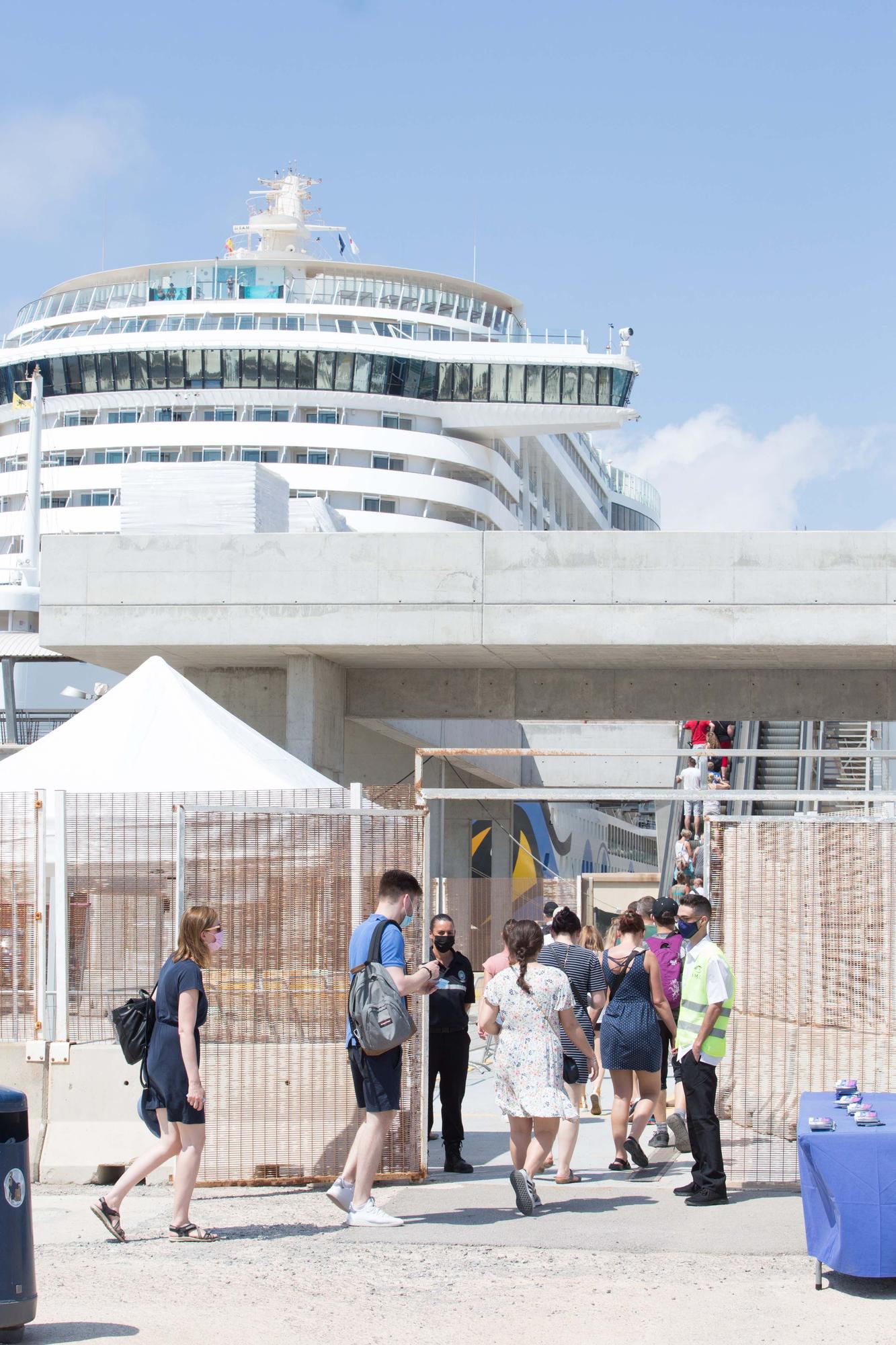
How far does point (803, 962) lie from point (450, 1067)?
2.32 meters

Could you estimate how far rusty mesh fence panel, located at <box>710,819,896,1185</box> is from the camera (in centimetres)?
962

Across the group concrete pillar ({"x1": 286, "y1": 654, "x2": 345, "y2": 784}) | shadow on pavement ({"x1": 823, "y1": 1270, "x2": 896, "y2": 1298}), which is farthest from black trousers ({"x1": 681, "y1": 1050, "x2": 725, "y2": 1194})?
concrete pillar ({"x1": 286, "y1": 654, "x2": 345, "y2": 784})

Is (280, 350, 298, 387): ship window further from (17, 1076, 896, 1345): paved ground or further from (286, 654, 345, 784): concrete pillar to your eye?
(17, 1076, 896, 1345): paved ground

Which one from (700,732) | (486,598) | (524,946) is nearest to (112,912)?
(524,946)

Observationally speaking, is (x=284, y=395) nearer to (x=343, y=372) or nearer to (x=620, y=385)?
(x=343, y=372)

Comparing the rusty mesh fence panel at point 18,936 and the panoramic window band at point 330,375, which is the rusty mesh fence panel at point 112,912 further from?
the panoramic window band at point 330,375

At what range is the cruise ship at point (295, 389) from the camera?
60.8 metres

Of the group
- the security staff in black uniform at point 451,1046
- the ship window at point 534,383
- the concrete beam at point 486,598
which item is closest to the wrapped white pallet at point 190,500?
the concrete beam at point 486,598

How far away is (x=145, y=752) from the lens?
1491cm

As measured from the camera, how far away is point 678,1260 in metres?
7.53

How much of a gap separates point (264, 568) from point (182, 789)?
9.38 m

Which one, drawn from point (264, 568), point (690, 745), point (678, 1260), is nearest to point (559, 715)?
point (264, 568)

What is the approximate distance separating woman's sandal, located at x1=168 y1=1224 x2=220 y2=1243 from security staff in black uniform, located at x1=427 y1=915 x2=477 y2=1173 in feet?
7.67

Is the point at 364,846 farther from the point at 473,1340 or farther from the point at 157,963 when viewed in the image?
the point at 473,1340
